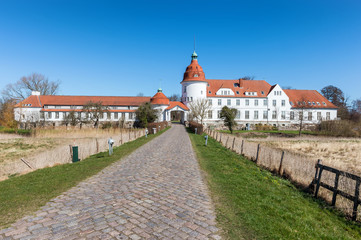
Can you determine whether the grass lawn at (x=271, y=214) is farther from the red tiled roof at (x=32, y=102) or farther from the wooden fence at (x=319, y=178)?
the red tiled roof at (x=32, y=102)

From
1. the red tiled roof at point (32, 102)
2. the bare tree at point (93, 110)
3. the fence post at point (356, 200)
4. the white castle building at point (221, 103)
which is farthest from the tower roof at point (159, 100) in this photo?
the fence post at point (356, 200)

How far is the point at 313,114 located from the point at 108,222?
5365 centimetres

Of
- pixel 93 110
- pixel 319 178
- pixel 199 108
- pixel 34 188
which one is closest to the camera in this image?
pixel 34 188

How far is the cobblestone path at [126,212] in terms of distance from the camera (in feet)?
12.1

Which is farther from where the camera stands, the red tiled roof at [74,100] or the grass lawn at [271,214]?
the red tiled roof at [74,100]

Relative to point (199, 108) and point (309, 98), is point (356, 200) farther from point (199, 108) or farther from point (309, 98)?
point (309, 98)

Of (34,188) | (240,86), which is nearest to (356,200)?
(34,188)

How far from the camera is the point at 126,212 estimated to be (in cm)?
450

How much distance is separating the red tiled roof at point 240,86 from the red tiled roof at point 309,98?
5.93 m

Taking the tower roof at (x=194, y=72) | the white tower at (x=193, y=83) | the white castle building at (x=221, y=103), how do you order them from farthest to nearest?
the tower roof at (x=194, y=72)
the white tower at (x=193, y=83)
the white castle building at (x=221, y=103)

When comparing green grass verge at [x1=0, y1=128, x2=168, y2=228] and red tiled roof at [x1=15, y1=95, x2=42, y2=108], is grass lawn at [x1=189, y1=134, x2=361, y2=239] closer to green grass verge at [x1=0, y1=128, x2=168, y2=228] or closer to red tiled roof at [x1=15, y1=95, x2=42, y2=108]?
green grass verge at [x1=0, y1=128, x2=168, y2=228]

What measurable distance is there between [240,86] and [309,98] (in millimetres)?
16221

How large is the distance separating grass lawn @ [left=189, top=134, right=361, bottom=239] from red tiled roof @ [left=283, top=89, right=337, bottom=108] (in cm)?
4609

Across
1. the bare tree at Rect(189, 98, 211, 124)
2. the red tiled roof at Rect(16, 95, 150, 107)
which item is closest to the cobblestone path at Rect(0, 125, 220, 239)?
the bare tree at Rect(189, 98, 211, 124)
